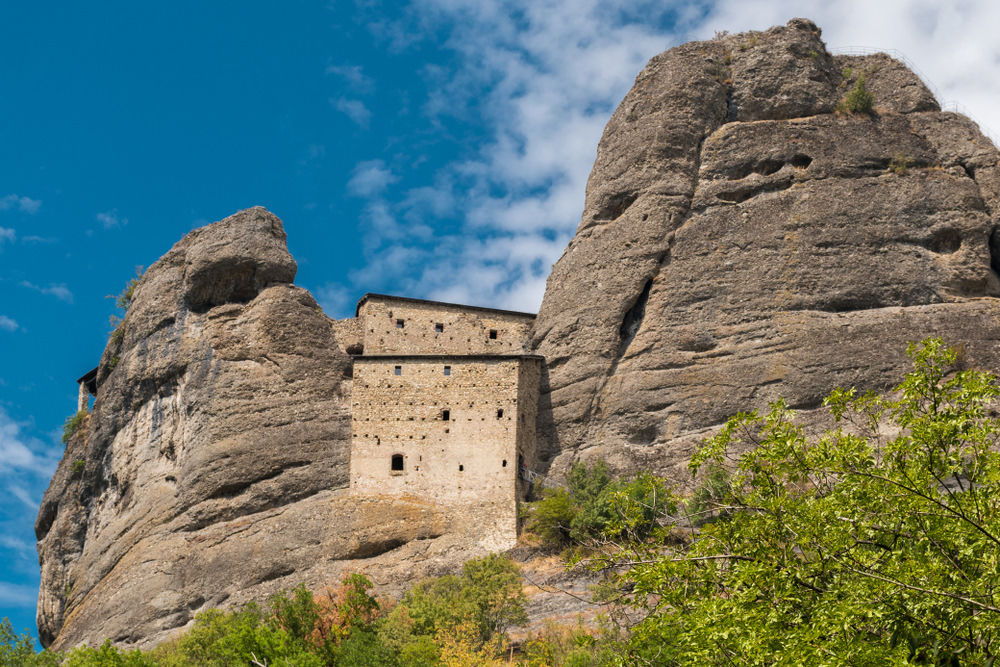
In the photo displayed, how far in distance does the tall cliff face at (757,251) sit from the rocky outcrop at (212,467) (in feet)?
27.9

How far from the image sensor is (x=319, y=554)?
38.0m

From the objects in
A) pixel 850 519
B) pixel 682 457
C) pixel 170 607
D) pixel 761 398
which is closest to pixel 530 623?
pixel 682 457

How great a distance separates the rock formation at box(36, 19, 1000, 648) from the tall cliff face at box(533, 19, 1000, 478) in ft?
0.27

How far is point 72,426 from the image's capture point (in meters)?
52.8

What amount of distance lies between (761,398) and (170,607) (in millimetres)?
21766

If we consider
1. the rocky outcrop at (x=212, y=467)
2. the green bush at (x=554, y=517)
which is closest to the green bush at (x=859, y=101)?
the green bush at (x=554, y=517)

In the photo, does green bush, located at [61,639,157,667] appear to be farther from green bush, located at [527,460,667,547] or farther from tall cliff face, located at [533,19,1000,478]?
tall cliff face, located at [533,19,1000,478]

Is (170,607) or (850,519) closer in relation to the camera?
(850,519)

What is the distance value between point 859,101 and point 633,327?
1298cm

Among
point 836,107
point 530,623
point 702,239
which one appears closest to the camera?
point 530,623

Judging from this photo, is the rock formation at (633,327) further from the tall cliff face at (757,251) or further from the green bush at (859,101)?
the green bush at (859,101)

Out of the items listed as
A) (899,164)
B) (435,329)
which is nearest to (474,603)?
(435,329)

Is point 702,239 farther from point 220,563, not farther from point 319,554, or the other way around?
point 220,563

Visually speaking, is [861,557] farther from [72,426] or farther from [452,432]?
[72,426]
